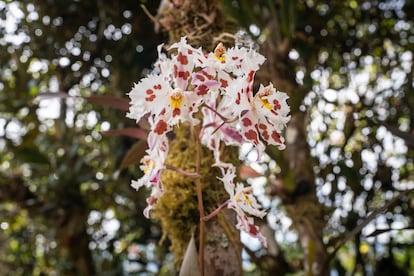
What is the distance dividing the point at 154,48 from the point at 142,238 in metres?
0.66

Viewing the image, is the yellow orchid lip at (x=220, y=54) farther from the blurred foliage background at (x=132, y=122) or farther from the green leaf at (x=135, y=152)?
the blurred foliage background at (x=132, y=122)

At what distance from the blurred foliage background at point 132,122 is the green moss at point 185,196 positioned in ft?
1.83

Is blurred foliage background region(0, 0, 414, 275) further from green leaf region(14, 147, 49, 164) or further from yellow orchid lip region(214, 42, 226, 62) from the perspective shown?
yellow orchid lip region(214, 42, 226, 62)

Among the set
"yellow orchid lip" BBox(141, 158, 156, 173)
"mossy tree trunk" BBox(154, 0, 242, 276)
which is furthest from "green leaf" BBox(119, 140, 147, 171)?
"yellow orchid lip" BBox(141, 158, 156, 173)

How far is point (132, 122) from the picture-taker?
61.2 inches

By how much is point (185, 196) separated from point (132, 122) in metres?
0.76

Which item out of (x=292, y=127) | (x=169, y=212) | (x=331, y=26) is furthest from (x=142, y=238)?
(x=331, y=26)

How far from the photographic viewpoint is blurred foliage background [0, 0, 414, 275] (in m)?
1.47

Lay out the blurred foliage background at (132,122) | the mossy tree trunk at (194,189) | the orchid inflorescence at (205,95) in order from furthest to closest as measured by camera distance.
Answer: the blurred foliage background at (132,122), the mossy tree trunk at (194,189), the orchid inflorescence at (205,95)

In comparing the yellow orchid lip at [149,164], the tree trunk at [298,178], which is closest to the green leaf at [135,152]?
the yellow orchid lip at [149,164]

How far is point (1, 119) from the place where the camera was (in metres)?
1.58

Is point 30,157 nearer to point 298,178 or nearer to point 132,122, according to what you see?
point 132,122

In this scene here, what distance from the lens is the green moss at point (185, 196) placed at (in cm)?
84

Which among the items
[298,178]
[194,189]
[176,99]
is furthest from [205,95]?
[298,178]
